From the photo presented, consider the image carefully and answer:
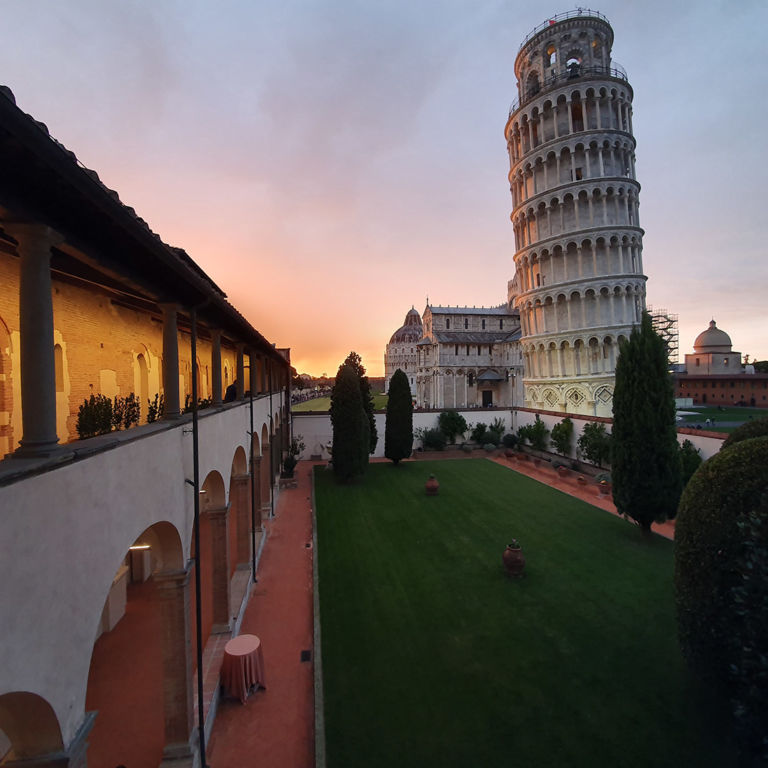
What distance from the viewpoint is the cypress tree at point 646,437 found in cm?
1497

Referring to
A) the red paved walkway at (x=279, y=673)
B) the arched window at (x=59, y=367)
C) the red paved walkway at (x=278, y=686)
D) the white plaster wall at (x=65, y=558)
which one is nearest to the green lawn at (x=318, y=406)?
the red paved walkway at (x=279, y=673)

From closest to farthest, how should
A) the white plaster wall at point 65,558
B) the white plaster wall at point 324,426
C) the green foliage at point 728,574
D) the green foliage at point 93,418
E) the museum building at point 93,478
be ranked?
1. the white plaster wall at point 65,558
2. the museum building at point 93,478
3. the green foliage at point 728,574
4. the green foliage at point 93,418
5. the white plaster wall at point 324,426

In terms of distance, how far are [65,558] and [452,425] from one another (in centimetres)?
3015

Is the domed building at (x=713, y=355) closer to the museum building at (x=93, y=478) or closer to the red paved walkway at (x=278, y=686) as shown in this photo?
the red paved walkway at (x=278, y=686)

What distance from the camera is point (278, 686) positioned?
862 cm

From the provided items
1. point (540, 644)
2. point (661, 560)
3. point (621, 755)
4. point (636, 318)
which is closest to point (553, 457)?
point (636, 318)

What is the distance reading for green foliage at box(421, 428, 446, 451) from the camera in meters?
32.2

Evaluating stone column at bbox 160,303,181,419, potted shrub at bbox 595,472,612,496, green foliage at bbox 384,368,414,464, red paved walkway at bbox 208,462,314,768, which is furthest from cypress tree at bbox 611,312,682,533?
stone column at bbox 160,303,181,419

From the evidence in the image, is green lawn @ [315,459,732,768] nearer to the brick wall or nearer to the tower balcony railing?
the brick wall

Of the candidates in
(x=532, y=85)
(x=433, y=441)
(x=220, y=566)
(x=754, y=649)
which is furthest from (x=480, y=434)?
(x=532, y=85)

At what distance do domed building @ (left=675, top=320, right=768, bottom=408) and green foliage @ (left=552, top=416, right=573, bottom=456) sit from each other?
35793mm

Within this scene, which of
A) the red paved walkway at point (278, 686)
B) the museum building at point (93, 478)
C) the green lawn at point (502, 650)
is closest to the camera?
the museum building at point (93, 478)

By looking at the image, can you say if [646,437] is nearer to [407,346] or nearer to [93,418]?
[93,418]

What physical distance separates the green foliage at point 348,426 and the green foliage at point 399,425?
189 inches
